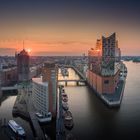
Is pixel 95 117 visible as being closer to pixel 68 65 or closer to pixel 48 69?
pixel 48 69

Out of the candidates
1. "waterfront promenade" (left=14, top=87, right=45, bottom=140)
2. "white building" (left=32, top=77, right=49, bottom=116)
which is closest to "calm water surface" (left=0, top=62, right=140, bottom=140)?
"waterfront promenade" (left=14, top=87, right=45, bottom=140)

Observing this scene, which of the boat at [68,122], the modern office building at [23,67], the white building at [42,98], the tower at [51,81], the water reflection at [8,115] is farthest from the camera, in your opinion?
the modern office building at [23,67]

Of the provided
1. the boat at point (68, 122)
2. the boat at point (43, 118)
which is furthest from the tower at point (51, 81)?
the boat at point (68, 122)

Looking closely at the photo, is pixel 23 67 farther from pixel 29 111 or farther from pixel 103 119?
pixel 103 119

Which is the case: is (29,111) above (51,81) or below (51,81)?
below

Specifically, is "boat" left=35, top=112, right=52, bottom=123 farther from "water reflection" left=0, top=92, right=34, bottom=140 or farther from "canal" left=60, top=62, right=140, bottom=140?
"canal" left=60, top=62, right=140, bottom=140

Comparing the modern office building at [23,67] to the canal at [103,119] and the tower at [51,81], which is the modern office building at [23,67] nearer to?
the canal at [103,119]

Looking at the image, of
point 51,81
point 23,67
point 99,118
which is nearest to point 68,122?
point 99,118
